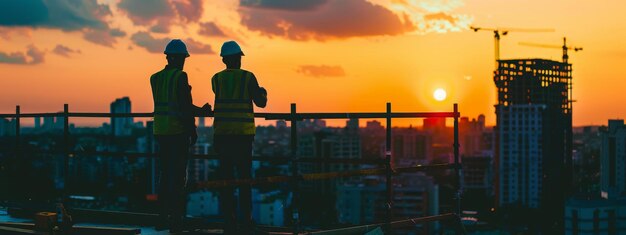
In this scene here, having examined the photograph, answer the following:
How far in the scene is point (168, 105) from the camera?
7918 millimetres

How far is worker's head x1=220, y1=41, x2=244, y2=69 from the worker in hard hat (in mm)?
472

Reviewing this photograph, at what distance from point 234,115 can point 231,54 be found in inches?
22.8

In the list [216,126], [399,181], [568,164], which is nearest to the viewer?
[216,126]

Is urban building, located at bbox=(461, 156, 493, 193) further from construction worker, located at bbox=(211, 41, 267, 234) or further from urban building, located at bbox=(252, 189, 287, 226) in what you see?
construction worker, located at bbox=(211, 41, 267, 234)

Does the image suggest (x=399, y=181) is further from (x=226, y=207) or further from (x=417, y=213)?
(x=226, y=207)

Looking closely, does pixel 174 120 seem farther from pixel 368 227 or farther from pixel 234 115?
pixel 368 227

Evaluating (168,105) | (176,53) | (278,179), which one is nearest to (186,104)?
(168,105)

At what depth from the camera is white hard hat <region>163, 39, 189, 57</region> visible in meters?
7.90

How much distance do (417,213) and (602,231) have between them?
37.6 meters

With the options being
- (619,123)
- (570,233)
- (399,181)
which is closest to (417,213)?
(399,181)

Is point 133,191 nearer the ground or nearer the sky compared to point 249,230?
nearer the ground

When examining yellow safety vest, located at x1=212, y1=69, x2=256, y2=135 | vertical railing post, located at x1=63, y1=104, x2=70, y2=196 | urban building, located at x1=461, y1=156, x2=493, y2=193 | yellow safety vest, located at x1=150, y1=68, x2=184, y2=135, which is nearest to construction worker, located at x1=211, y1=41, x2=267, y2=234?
yellow safety vest, located at x1=212, y1=69, x2=256, y2=135

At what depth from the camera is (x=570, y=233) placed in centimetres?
8788

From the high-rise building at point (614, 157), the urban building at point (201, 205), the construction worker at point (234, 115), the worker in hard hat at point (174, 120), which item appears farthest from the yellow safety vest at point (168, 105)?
the high-rise building at point (614, 157)
